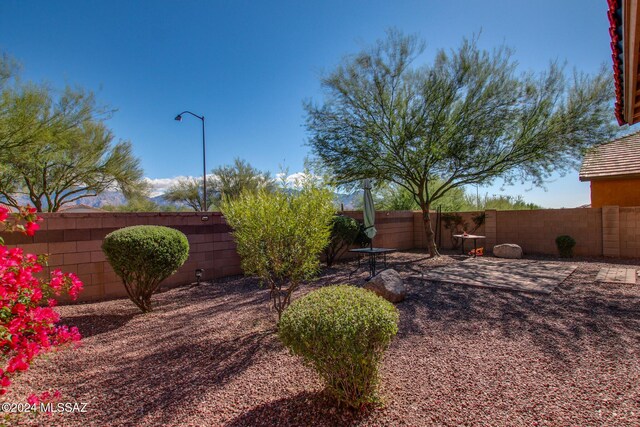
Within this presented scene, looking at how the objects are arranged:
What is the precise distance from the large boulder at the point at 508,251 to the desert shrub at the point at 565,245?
1.12 metres

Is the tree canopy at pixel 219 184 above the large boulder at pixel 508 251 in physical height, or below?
above

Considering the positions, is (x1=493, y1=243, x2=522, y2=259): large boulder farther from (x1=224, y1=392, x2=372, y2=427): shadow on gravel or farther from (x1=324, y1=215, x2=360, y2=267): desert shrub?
(x1=224, y1=392, x2=372, y2=427): shadow on gravel

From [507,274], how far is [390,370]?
5.96 metres

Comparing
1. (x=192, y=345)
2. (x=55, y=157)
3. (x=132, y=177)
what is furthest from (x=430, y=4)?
(x=132, y=177)

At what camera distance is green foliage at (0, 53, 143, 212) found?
1014 centimetres

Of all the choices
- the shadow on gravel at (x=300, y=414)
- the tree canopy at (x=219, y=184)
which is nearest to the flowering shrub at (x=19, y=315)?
the shadow on gravel at (x=300, y=414)

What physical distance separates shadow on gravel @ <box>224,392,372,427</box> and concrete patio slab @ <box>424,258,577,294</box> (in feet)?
16.8

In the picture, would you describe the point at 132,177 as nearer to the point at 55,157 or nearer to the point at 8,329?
the point at 55,157

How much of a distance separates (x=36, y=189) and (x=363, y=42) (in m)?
16.1

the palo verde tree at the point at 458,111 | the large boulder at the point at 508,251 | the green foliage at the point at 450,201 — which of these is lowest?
the large boulder at the point at 508,251

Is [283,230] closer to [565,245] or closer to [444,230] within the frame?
[565,245]

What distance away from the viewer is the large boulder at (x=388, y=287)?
5645 mm

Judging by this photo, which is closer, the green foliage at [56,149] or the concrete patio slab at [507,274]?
the concrete patio slab at [507,274]

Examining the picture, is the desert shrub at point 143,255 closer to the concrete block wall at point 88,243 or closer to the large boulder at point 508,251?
the concrete block wall at point 88,243
